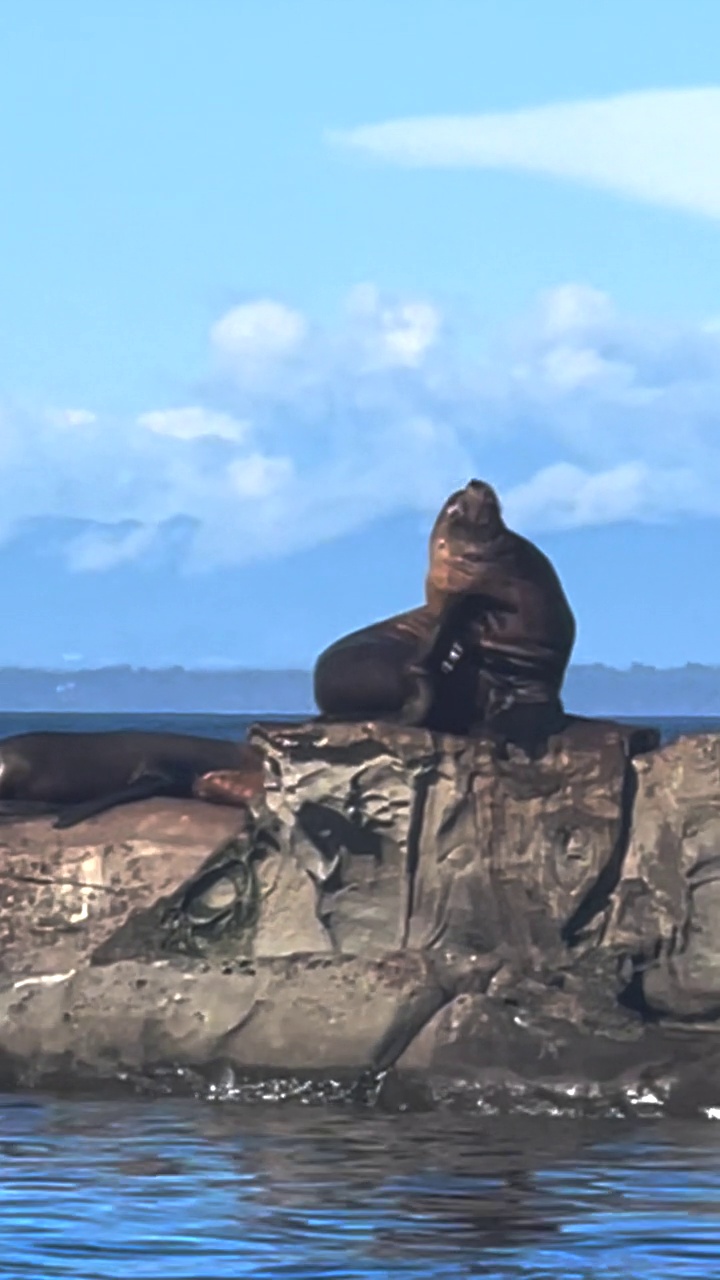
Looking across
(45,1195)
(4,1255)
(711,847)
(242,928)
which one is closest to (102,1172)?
(45,1195)

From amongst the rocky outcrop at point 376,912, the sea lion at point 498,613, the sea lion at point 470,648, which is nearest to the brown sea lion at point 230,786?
the rocky outcrop at point 376,912

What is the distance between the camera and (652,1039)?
48.4 feet

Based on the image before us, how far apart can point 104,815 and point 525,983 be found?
2530 millimetres

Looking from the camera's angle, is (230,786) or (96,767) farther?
(96,767)

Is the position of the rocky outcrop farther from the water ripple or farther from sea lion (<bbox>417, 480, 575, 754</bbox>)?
the water ripple

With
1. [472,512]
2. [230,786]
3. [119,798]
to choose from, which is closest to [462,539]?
[472,512]

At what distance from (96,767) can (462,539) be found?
2372 millimetres

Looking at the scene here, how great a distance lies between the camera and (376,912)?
15445 mm

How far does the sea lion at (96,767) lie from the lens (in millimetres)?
16469

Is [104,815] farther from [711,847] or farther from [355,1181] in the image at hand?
[355,1181]

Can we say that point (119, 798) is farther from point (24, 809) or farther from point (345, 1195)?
point (345, 1195)

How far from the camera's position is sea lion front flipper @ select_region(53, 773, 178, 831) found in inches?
632

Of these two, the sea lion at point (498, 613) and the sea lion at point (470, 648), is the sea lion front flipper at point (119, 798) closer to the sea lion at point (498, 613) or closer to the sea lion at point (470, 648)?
the sea lion at point (470, 648)

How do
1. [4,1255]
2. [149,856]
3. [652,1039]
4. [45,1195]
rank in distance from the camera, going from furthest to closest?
[149,856] < [652,1039] < [45,1195] < [4,1255]
